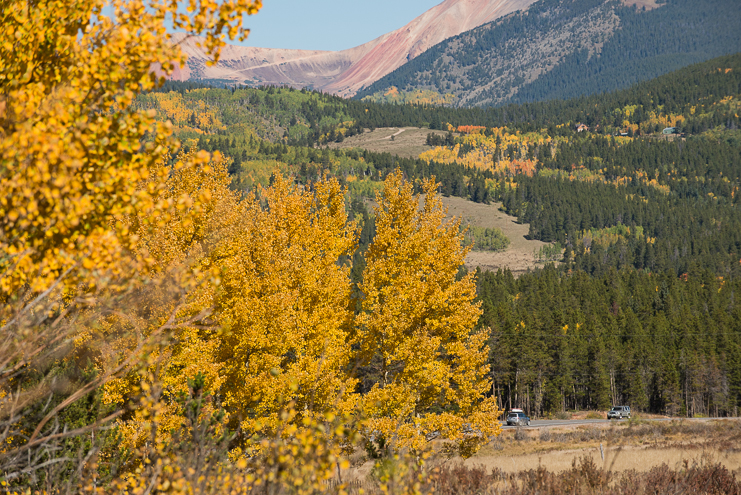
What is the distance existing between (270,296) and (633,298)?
113 metres

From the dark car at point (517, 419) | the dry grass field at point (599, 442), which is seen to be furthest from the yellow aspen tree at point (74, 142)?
the dark car at point (517, 419)

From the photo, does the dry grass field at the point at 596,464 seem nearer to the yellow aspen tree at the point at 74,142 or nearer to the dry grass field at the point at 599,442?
the dry grass field at the point at 599,442

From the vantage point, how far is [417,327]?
17.6 metres

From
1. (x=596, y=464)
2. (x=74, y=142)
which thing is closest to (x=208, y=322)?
(x=74, y=142)

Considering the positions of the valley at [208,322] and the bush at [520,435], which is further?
the bush at [520,435]

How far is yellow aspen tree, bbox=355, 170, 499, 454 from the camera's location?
16312mm

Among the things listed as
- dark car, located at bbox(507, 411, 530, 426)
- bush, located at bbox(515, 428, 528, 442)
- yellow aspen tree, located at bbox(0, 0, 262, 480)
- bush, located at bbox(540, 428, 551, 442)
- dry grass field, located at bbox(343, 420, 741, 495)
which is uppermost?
yellow aspen tree, located at bbox(0, 0, 262, 480)

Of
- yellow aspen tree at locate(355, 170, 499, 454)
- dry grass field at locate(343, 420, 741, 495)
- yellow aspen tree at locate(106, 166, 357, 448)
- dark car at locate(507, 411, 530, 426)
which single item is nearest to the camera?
dry grass field at locate(343, 420, 741, 495)

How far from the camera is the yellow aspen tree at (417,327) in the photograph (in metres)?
16.3

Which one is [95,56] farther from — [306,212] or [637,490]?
[306,212]

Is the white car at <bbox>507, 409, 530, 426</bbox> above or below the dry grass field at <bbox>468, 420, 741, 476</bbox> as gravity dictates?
below

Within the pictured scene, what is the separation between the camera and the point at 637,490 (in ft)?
38.7

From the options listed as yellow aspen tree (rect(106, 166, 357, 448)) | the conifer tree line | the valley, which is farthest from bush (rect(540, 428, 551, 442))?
yellow aspen tree (rect(106, 166, 357, 448))

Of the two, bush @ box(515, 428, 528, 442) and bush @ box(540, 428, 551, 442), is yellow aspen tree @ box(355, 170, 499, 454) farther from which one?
bush @ box(540, 428, 551, 442)
